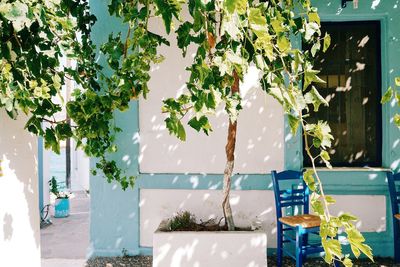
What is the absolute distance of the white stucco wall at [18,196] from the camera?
2395mm

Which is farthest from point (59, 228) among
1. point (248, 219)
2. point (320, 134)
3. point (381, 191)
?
point (320, 134)

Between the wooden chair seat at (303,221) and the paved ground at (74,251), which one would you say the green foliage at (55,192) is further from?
the wooden chair seat at (303,221)

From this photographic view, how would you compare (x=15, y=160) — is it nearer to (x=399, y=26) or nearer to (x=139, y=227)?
(x=139, y=227)

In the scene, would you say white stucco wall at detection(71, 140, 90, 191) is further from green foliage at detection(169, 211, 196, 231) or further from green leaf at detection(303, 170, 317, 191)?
green leaf at detection(303, 170, 317, 191)

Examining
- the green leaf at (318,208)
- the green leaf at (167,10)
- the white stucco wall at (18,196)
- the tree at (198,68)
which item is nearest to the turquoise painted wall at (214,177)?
the tree at (198,68)

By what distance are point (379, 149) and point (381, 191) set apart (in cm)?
53

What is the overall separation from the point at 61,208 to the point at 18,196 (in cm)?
696

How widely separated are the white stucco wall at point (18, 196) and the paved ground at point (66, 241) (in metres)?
2.55

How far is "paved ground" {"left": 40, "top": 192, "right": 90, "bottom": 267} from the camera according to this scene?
529 centimetres

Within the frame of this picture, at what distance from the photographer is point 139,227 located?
5.14 meters

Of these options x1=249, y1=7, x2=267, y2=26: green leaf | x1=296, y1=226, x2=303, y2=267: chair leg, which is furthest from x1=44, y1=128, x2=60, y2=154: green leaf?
x1=296, y1=226, x2=303, y2=267: chair leg

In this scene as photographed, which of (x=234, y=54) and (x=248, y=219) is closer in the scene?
(x=234, y=54)

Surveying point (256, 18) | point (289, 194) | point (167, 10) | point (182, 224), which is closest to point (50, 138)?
point (167, 10)

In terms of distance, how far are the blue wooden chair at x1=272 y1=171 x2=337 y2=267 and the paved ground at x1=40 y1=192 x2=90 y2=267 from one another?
2.44 metres
